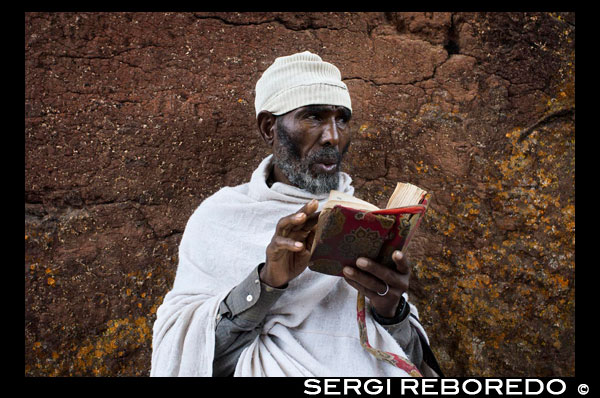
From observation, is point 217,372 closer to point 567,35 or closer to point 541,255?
point 541,255

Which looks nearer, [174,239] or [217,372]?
[217,372]

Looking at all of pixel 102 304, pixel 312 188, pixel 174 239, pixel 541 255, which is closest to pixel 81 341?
pixel 102 304

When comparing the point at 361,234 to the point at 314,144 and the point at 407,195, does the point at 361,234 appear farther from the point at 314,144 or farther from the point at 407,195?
the point at 314,144

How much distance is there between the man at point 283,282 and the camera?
4.81ft

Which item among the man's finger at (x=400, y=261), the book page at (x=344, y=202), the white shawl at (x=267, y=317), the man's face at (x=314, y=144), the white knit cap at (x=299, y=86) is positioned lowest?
the white shawl at (x=267, y=317)

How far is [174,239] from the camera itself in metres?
2.41

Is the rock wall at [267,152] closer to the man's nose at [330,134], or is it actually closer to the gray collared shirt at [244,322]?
the man's nose at [330,134]

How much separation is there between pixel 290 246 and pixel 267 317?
0.45 m

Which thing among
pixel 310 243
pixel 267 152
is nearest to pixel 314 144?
pixel 310 243

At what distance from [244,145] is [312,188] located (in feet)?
2.76

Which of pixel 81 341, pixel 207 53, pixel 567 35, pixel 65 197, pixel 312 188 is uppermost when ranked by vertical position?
pixel 567 35

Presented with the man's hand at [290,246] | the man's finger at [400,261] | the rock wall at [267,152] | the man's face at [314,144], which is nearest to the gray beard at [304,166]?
the man's face at [314,144]

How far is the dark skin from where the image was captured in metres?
1.33

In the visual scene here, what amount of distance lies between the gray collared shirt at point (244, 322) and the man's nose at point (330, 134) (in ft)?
1.79
